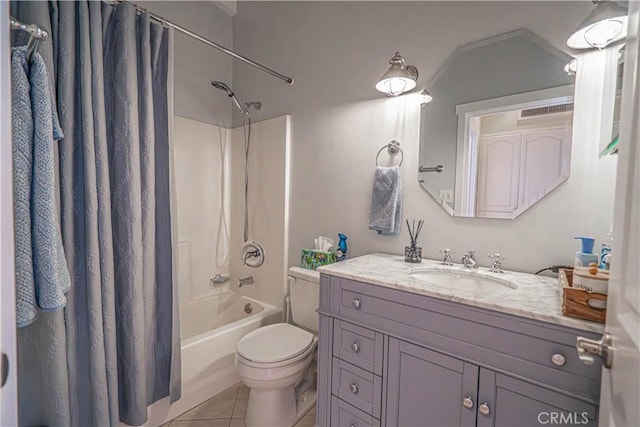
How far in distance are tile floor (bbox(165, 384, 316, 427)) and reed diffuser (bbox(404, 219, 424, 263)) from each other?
3.56ft

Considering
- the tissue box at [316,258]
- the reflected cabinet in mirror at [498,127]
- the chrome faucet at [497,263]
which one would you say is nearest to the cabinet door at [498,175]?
the reflected cabinet in mirror at [498,127]

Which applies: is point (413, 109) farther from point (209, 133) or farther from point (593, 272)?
point (209, 133)

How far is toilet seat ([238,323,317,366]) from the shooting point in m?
1.46

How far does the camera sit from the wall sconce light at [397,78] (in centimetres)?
150

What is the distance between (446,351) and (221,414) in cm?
140

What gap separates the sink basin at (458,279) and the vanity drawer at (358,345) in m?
0.35

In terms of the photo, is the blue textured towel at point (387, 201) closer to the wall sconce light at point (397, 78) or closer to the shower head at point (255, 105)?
the wall sconce light at point (397, 78)

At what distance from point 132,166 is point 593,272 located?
5.86 ft

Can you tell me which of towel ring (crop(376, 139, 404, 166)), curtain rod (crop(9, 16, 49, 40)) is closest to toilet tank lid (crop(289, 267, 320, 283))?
towel ring (crop(376, 139, 404, 166))

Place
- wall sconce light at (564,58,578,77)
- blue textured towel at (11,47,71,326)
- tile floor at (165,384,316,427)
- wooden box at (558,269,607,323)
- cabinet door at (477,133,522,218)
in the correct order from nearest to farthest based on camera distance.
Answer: wooden box at (558,269,607,323), blue textured towel at (11,47,71,326), wall sconce light at (564,58,578,77), cabinet door at (477,133,522,218), tile floor at (165,384,316,427)

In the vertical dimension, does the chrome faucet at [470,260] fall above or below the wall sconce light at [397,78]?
below

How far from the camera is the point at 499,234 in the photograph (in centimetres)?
137

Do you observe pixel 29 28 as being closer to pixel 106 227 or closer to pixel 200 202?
pixel 106 227

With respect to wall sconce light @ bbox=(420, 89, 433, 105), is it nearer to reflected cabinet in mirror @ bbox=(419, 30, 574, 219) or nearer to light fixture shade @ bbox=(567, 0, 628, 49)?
reflected cabinet in mirror @ bbox=(419, 30, 574, 219)
